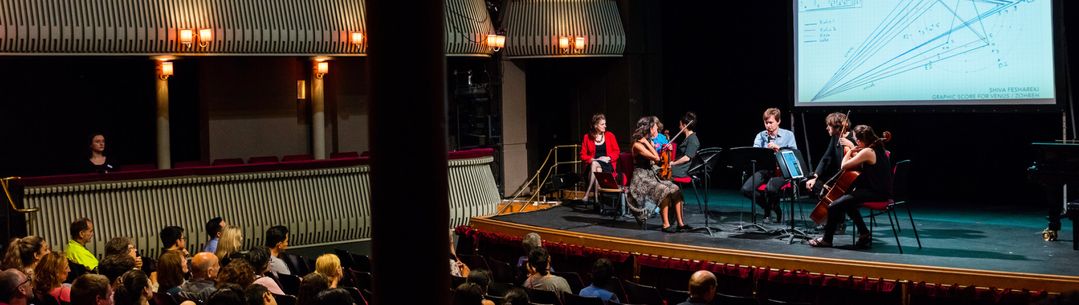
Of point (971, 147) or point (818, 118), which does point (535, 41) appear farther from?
point (971, 147)

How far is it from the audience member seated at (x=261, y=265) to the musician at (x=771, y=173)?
495 centimetres

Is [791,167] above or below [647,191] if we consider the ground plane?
above

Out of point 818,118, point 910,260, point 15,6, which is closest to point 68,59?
point 15,6

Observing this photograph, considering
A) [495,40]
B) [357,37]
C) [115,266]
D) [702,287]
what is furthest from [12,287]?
[495,40]

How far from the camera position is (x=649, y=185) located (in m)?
10.9

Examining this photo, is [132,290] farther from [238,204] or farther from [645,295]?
[238,204]

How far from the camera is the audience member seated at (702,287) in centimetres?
602

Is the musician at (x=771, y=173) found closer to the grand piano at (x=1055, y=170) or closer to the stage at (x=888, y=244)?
the stage at (x=888, y=244)

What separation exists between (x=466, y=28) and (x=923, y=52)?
18.3ft

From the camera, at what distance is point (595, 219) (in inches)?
472

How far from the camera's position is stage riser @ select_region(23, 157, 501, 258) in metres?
11.0

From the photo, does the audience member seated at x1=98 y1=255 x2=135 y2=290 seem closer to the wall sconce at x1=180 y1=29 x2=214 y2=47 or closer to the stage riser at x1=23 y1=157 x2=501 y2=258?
the stage riser at x1=23 y1=157 x2=501 y2=258

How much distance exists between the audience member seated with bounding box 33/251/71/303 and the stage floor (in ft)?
16.6

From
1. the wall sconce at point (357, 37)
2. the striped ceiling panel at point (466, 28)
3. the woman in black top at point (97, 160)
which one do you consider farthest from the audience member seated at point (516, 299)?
the striped ceiling panel at point (466, 28)
